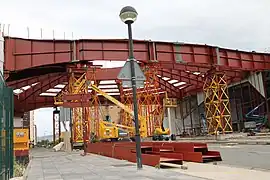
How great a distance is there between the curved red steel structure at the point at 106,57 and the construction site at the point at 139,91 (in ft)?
0.27

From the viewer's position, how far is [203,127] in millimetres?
51531

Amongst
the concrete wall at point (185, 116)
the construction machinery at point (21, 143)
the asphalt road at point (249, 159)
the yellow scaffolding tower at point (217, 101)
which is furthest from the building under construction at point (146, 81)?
the construction machinery at point (21, 143)

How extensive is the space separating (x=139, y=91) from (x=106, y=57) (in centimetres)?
1312

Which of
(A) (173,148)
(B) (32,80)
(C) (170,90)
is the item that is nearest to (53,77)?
(B) (32,80)

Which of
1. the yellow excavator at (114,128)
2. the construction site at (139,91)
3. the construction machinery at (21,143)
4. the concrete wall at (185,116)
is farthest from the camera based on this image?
the concrete wall at (185,116)

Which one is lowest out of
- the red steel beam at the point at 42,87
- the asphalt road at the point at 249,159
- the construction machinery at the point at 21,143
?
the asphalt road at the point at 249,159

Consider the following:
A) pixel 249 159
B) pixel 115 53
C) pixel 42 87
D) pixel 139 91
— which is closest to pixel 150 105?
pixel 139 91

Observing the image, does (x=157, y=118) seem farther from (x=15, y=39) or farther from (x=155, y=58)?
(x=15, y=39)

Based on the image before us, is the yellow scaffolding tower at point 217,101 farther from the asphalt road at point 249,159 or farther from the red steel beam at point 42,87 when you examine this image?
the asphalt road at point 249,159

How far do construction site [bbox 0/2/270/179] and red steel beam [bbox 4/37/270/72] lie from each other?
8 cm

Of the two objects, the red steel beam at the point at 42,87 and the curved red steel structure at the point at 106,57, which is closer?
the curved red steel structure at the point at 106,57

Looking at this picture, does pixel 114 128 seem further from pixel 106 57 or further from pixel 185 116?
pixel 185 116

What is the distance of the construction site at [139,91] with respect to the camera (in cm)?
1748

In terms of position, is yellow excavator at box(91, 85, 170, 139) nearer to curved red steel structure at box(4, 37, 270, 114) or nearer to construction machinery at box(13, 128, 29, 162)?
curved red steel structure at box(4, 37, 270, 114)
